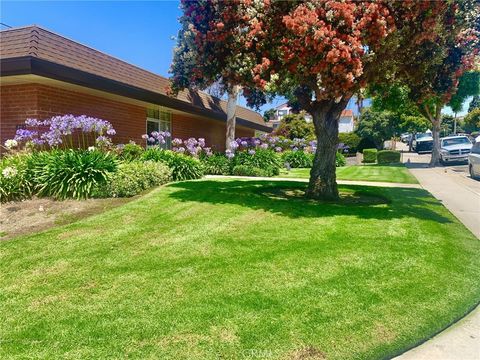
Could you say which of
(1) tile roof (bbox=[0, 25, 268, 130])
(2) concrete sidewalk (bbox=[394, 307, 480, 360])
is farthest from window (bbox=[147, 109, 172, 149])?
(2) concrete sidewalk (bbox=[394, 307, 480, 360])

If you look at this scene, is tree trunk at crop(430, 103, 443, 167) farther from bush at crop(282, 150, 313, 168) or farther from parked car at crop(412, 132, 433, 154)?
parked car at crop(412, 132, 433, 154)

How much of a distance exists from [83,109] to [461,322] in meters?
11.8

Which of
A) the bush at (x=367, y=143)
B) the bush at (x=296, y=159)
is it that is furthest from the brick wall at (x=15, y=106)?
the bush at (x=367, y=143)

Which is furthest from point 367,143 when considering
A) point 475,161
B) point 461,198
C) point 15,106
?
point 15,106

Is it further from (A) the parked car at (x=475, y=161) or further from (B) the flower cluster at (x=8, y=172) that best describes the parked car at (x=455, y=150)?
(B) the flower cluster at (x=8, y=172)

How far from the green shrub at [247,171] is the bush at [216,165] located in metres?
0.38

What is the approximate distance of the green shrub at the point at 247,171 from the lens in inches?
642

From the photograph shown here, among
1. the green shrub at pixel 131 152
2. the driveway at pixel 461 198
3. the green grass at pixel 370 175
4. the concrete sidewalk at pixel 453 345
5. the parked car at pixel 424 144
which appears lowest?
the concrete sidewalk at pixel 453 345

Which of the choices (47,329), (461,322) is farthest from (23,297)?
(461,322)

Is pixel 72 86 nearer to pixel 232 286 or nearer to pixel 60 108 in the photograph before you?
pixel 60 108

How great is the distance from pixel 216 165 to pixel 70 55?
735 cm

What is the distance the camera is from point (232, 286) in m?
4.07

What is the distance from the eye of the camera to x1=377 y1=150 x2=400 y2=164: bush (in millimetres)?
29109

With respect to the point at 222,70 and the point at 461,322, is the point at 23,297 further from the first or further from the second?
the point at 222,70
